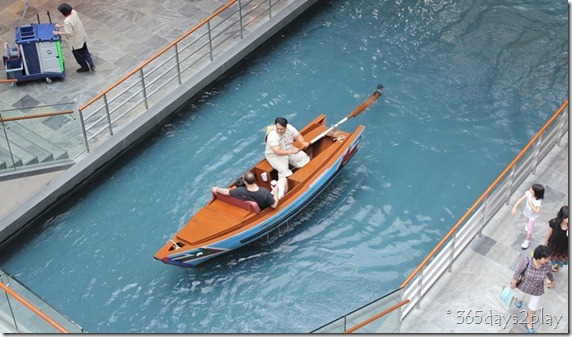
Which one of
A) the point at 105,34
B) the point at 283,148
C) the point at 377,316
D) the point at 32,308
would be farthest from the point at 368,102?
the point at 32,308

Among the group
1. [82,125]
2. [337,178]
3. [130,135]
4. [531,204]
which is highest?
[531,204]

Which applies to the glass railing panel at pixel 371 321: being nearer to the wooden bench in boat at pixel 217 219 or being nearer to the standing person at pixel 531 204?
the standing person at pixel 531 204

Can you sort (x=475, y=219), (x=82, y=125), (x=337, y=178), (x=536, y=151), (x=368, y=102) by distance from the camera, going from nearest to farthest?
(x=475, y=219) < (x=536, y=151) < (x=82, y=125) < (x=337, y=178) < (x=368, y=102)

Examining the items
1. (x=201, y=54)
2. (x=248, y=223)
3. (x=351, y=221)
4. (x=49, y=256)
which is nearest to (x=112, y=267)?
(x=49, y=256)

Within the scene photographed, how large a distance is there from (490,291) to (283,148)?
410 cm

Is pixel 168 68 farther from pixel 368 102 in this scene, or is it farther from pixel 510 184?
pixel 510 184

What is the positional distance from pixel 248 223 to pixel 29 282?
3.64 m

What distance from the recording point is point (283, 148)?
15797 mm

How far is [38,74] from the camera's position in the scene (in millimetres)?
18047

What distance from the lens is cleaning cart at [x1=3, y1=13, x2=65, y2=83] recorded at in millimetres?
17734

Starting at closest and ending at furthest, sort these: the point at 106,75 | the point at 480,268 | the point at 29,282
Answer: the point at 480,268 < the point at 29,282 < the point at 106,75

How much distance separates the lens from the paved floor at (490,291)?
13537mm

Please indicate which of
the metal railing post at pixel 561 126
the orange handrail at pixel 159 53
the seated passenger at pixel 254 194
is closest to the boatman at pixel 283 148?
the seated passenger at pixel 254 194

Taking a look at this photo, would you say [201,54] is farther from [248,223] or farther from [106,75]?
[248,223]
